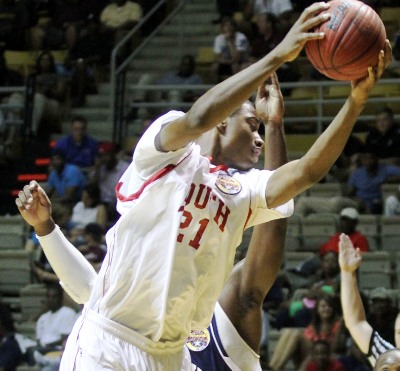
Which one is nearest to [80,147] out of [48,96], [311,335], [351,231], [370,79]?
[48,96]

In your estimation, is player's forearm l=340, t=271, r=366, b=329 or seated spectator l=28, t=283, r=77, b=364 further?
seated spectator l=28, t=283, r=77, b=364

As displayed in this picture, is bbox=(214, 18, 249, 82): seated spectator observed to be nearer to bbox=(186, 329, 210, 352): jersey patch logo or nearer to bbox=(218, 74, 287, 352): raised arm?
bbox=(218, 74, 287, 352): raised arm

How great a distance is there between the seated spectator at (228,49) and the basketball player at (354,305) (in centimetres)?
685

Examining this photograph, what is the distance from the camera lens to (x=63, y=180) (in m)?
12.0

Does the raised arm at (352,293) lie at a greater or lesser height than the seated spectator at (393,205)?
greater

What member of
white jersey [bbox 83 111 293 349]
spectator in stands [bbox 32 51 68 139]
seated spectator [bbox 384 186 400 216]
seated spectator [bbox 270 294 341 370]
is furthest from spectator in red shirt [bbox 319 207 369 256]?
white jersey [bbox 83 111 293 349]

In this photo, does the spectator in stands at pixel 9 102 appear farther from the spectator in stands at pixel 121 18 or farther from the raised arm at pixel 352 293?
the raised arm at pixel 352 293

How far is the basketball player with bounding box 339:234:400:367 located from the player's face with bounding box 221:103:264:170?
175cm

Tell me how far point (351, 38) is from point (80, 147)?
8.87 m

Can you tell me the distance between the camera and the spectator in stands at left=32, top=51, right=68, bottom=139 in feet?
43.5

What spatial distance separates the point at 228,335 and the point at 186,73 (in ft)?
28.0

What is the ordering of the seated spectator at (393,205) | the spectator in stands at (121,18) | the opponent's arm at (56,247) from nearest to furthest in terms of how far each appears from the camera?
the opponent's arm at (56,247)
the seated spectator at (393,205)
the spectator in stands at (121,18)

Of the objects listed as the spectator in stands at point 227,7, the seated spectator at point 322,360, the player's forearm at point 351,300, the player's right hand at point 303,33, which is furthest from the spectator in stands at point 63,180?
the player's right hand at point 303,33

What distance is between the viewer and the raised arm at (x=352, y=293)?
6094 millimetres
